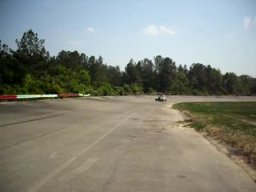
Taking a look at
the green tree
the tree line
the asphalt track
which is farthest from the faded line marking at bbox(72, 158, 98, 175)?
the green tree

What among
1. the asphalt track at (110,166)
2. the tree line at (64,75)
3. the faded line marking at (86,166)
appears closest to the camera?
the asphalt track at (110,166)

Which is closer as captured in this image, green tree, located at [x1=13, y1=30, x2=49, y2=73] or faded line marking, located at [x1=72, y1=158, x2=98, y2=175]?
faded line marking, located at [x1=72, y1=158, x2=98, y2=175]

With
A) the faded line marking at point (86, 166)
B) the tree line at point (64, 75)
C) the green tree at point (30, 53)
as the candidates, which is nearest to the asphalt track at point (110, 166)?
the faded line marking at point (86, 166)

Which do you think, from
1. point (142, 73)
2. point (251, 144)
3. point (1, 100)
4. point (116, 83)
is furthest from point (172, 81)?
point (251, 144)

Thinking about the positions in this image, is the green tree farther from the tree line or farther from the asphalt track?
the asphalt track

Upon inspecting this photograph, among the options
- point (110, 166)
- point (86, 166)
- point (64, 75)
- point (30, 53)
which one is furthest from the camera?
point (64, 75)

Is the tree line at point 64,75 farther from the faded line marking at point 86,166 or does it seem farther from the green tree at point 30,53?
the faded line marking at point 86,166

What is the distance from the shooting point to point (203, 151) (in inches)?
497

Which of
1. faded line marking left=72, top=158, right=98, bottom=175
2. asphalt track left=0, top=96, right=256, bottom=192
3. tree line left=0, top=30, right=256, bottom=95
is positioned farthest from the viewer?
tree line left=0, top=30, right=256, bottom=95

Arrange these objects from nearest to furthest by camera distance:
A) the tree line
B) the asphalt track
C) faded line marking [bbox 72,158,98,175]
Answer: the asphalt track
faded line marking [bbox 72,158,98,175]
the tree line

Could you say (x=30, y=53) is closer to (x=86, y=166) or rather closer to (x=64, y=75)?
(x=64, y=75)

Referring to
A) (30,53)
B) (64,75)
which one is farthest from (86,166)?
(64,75)

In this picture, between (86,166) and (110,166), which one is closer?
(86,166)

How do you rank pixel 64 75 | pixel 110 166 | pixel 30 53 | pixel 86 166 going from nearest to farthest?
pixel 86 166
pixel 110 166
pixel 30 53
pixel 64 75
